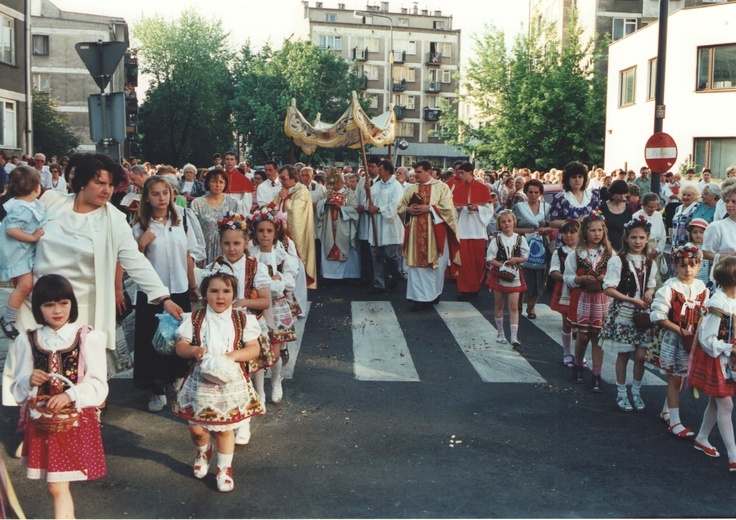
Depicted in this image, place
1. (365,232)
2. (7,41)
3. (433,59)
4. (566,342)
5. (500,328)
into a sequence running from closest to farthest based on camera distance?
(566,342), (500,328), (365,232), (7,41), (433,59)

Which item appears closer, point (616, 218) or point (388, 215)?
point (616, 218)

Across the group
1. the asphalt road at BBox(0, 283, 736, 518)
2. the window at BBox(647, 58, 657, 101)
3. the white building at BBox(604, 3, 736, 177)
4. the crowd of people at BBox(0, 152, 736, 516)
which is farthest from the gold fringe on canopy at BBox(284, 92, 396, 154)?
the window at BBox(647, 58, 657, 101)

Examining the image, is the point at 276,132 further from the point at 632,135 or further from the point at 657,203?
the point at 657,203

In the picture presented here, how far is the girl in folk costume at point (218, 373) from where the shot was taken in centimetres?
486

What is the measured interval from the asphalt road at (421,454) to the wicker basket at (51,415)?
2.23 ft

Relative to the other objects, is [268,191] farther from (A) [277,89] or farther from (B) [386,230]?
(A) [277,89]

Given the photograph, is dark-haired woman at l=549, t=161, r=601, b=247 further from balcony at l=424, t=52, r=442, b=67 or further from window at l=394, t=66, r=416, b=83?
balcony at l=424, t=52, r=442, b=67

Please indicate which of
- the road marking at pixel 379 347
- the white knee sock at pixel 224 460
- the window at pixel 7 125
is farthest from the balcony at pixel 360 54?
the white knee sock at pixel 224 460

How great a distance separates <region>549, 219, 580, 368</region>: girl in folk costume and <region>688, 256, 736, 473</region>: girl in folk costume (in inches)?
83.8

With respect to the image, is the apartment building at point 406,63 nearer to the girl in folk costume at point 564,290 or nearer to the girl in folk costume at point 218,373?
the girl in folk costume at point 564,290

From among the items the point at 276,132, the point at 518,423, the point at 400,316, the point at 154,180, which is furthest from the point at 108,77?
the point at 276,132

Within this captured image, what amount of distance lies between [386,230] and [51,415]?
10069mm

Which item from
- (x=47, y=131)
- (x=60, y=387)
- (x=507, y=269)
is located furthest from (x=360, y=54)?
(x=60, y=387)

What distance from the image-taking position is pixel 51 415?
161 inches
